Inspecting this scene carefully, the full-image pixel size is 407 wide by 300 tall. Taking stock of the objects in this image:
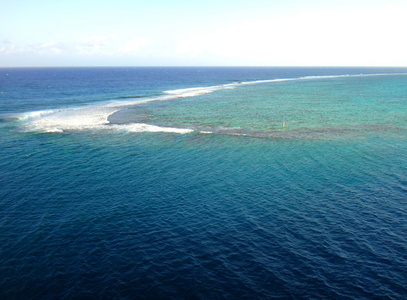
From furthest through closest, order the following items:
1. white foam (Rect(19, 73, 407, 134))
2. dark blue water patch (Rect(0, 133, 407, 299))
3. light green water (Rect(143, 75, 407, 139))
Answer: white foam (Rect(19, 73, 407, 134)) → light green water (Rect(143, 75, 407, 139)) → dark blue water patch (Rect(0, 133, 407, 299))

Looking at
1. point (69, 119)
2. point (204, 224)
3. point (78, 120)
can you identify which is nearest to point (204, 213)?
point (204, 224)

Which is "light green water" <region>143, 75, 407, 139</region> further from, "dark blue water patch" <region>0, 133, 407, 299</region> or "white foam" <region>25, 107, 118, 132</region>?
"dark blue water patch" <region>0, 133, 407, 299</region>

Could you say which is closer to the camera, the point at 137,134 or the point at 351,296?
the point at 351,296

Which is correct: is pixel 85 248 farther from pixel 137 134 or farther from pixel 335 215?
pixel 137 134

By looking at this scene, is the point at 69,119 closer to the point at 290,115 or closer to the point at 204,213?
the point at 290,115

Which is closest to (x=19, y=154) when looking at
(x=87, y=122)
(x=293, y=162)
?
(x=87, y=122)

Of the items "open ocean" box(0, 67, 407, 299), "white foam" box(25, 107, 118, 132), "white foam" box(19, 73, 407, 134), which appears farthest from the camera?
"white foam" box(25, 107, 118, 132)

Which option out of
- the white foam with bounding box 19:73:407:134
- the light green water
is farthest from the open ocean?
the white foam with bounding box 19:73:407:134
